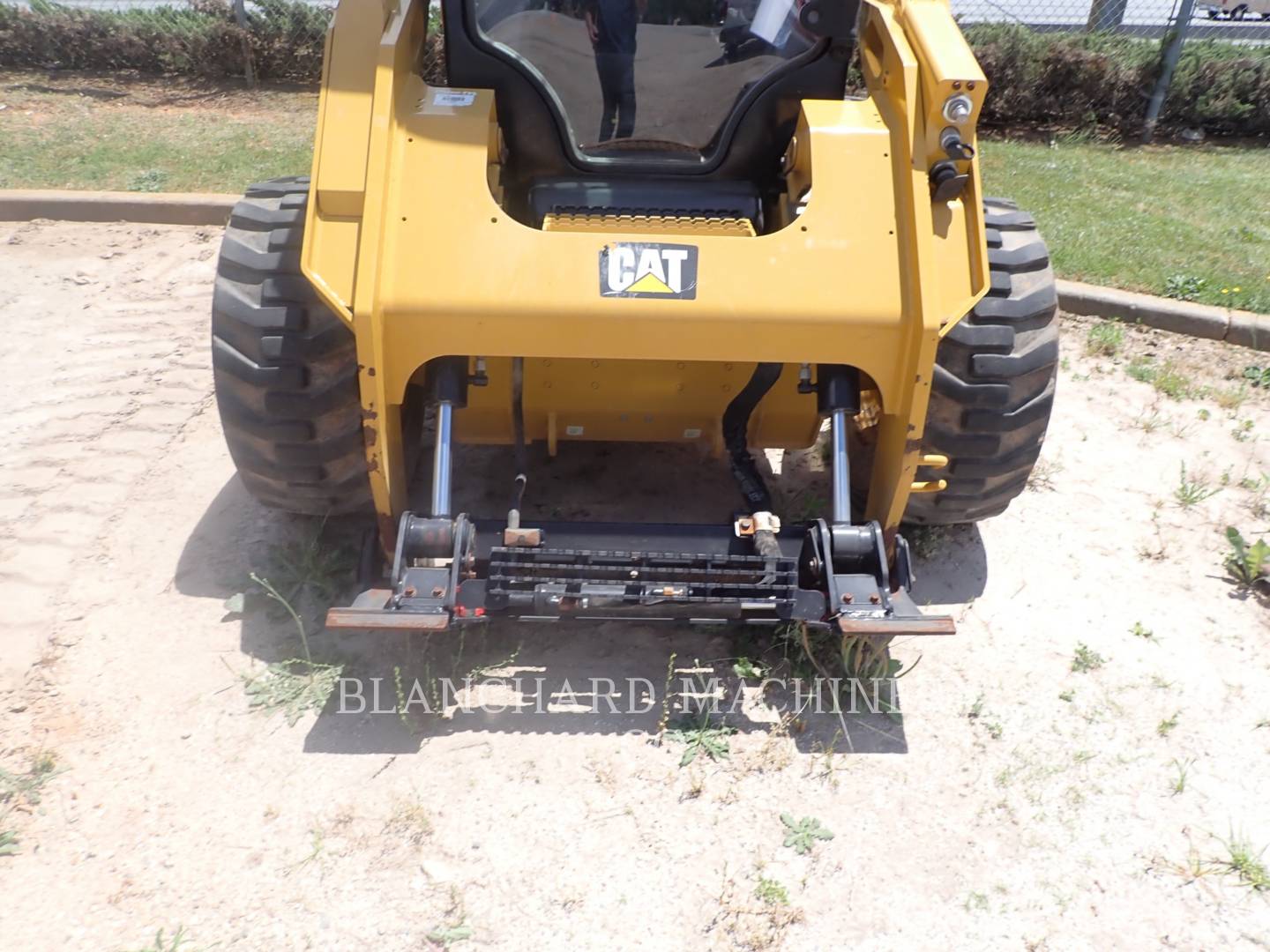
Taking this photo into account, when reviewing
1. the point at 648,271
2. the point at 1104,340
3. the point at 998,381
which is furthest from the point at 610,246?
the point at 1104,340

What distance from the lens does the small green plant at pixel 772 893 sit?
98.0 inches

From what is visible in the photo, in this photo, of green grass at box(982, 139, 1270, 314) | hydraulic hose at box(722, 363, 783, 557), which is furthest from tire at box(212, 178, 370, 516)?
green grass at box(982, 139, 1270, 314)

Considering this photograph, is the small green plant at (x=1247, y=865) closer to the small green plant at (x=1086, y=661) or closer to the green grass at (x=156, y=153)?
the small green plant at (x=1086, y=661)

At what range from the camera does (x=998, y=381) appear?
3.15m

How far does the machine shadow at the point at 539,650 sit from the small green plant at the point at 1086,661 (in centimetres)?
42

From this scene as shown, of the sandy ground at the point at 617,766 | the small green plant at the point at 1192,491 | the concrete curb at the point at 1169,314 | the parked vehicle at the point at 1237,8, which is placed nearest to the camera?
the sandy ground at the point at 617,766

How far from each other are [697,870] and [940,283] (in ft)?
5.65

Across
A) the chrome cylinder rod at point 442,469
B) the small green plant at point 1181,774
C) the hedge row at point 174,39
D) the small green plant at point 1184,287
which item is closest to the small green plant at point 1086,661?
the small green plant at point 1181,774

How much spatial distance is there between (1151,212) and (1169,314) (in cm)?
192

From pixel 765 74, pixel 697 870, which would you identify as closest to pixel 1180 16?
pixel 765 74

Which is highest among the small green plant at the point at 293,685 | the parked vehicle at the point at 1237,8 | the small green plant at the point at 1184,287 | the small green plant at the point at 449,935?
the parked vehicle at the point at 1237,8

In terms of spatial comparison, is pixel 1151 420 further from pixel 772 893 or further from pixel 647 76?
pixel 772 893

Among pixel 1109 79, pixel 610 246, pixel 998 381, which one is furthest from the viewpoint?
pixel 1109 79

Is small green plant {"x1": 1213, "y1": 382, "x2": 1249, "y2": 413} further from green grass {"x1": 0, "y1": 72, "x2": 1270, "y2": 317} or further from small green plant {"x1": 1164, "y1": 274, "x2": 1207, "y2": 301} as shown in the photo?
small green plant {"x1": 1164, "y1": 274, "x2": 1207, "y2": 301}
